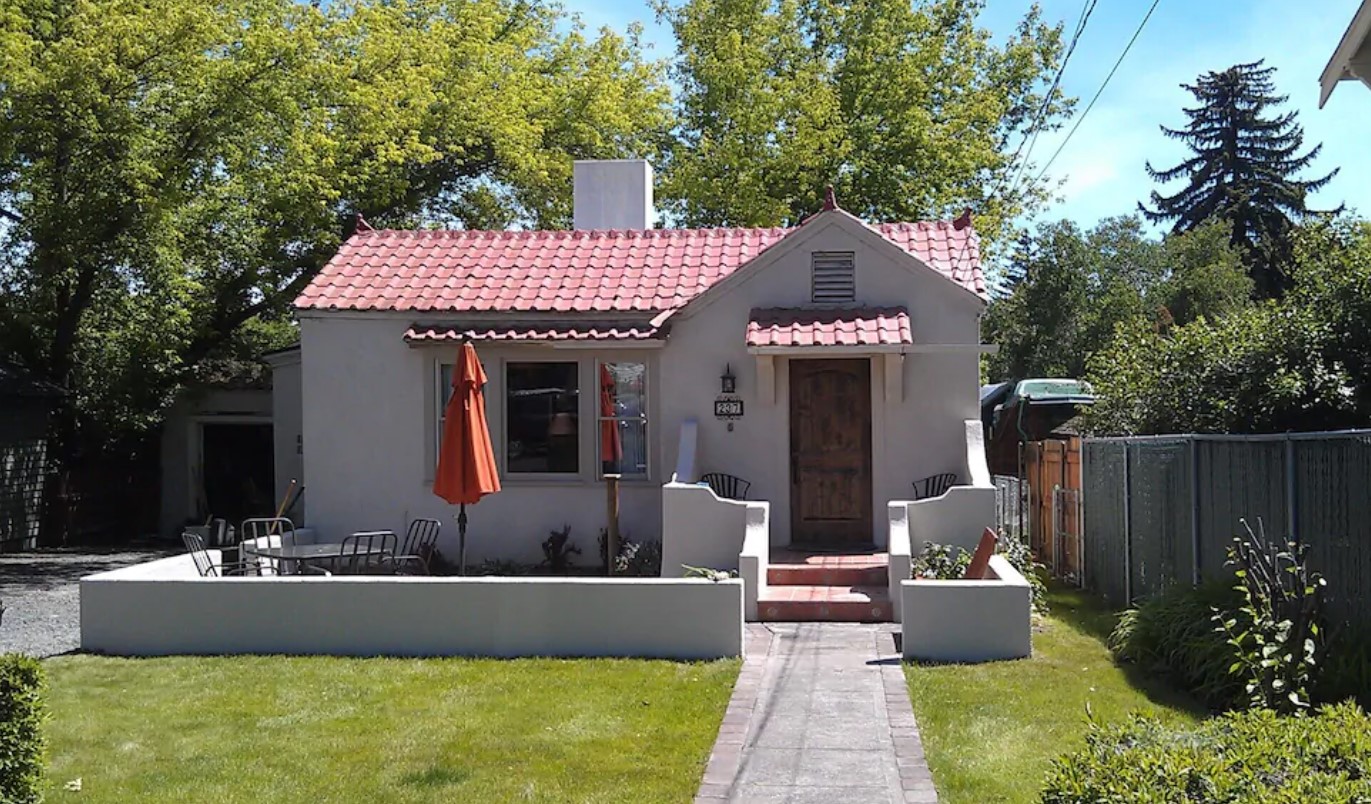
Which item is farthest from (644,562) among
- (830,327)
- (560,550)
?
(830,327)

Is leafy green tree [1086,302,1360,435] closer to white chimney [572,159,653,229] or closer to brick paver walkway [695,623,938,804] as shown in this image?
brick paver walkway [695,623,938,804]

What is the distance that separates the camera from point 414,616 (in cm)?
1024

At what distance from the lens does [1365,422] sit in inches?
460

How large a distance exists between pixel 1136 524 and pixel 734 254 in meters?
6.19

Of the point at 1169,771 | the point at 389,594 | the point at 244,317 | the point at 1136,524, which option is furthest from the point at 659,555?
the point at 244,317

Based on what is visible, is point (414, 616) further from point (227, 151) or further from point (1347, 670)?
point (227, 151)

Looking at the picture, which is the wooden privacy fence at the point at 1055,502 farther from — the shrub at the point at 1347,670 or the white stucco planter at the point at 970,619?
the shrub at the point at 1347,670

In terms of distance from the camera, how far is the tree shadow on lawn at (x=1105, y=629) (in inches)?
321

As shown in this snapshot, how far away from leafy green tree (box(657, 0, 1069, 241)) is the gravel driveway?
15484 millimetres

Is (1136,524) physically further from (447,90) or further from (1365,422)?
(447,90)

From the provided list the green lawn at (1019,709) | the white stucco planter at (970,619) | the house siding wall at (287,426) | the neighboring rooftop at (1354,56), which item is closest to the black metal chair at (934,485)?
the green lawn at (1019,709)

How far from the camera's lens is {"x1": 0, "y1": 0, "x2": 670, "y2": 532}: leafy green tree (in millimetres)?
17156

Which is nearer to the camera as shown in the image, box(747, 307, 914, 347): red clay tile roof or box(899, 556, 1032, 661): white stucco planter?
box(899, 556, 1032, 661): white stucco planter

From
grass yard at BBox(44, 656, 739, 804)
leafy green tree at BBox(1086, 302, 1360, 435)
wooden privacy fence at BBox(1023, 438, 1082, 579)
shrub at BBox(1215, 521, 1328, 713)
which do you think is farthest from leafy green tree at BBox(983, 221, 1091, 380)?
grass yard at BBox(44, 656, 739, 804)
